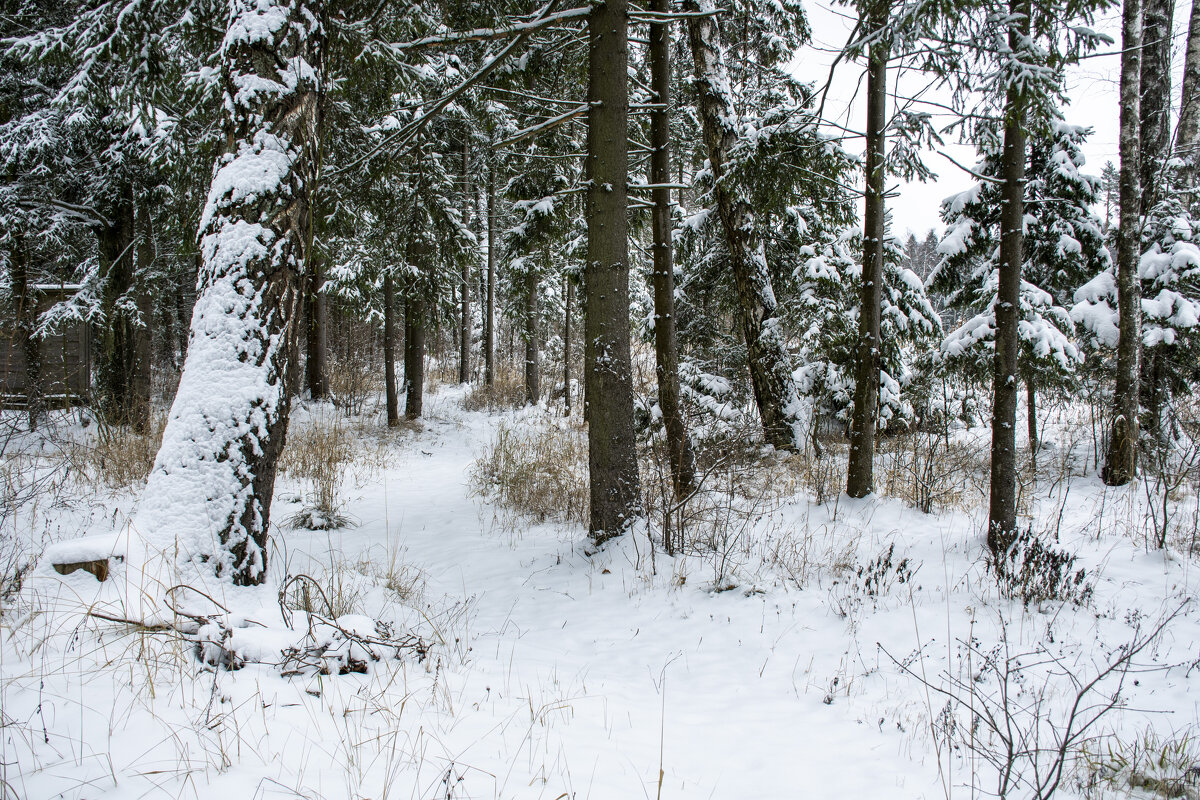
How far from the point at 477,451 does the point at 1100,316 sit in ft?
35.9

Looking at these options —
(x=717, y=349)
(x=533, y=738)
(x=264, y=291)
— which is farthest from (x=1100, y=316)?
(x=264, y=291)

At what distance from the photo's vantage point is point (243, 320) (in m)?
3.51

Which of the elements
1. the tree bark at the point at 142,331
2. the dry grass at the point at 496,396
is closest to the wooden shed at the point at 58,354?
the tree bark at the point at 142,331

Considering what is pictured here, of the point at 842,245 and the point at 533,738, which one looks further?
the point at 842,245

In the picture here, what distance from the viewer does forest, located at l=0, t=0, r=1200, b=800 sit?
94.1 inches

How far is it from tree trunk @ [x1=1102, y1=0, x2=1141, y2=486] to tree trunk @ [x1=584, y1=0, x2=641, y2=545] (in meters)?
7.12

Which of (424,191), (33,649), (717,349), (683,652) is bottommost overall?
(683,652)

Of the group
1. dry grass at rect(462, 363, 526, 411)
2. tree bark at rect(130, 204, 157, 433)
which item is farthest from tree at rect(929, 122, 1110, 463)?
tree bark at rect(130, 204, 157, 433)

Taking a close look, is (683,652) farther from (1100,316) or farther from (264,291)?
(1100,316)

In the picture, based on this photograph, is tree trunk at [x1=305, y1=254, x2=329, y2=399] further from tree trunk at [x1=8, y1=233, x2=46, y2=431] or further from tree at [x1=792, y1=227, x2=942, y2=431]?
tree at [x1=792, y1=227, x2=942, y2=431]

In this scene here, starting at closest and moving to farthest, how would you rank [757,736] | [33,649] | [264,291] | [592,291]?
1. [33,649]
2. [757,736]
3. [264,291]
4. [592,291]

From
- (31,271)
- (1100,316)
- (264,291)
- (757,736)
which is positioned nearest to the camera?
(757,736)

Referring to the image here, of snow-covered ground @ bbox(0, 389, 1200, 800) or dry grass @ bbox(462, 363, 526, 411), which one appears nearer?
snow-covered ground @ bbox(0, 389, 1200, 800)

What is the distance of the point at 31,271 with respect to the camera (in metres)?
11.2
